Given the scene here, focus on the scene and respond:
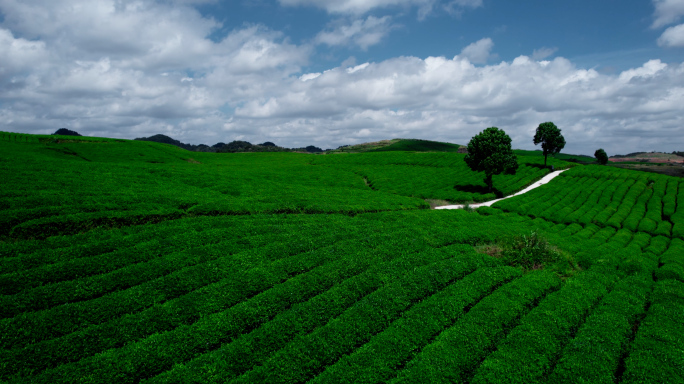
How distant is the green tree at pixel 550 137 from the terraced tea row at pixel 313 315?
69971 millimetres

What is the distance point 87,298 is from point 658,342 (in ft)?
94.9

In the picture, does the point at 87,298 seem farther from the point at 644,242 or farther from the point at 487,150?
the point at 487,150

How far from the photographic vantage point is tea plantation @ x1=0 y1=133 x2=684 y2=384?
546 inches

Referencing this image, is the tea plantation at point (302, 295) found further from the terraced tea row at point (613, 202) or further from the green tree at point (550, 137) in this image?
the green tree at point (550, 137)

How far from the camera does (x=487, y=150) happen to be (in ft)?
212

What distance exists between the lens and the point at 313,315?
17047mm

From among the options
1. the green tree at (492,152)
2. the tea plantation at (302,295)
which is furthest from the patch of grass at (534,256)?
the green tree at (492,152)

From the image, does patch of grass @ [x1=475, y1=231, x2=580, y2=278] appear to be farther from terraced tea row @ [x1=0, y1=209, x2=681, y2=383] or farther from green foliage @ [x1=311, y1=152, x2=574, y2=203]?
green foliage @ [x1=311, y1=152, x2=574, y2=203]


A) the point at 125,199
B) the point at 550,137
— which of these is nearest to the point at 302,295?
the point at 125,199

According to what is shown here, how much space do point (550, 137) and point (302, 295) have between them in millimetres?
91534

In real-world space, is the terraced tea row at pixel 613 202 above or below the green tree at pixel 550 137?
below

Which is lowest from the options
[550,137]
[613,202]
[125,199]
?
[613,202]

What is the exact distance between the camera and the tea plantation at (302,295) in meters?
13.9

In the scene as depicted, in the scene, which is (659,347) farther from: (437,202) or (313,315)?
(437,202)
